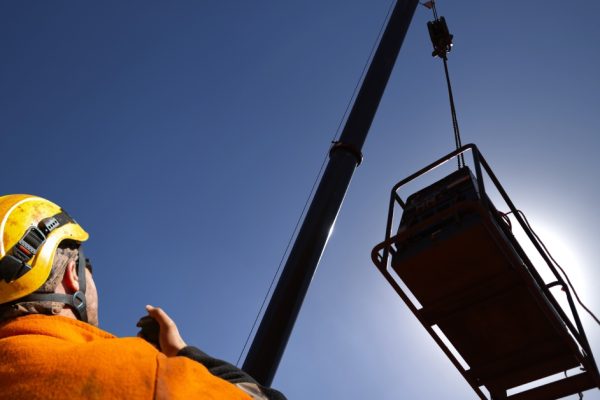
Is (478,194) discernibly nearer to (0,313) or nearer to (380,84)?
(380,84)

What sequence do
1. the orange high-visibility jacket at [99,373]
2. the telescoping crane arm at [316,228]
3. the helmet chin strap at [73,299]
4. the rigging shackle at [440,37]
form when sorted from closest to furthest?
the orange high-visibility jacket at [99,373], the helmet chin strap at [73,299], the telescoping crane arm at [316,228], the rigging shackle at [440,37]

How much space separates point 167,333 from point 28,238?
0.89 metres

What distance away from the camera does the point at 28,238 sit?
272 centimetres

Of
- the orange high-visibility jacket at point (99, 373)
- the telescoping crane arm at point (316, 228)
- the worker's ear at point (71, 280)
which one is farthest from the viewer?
the telescoping crane arm at point (316, 228)

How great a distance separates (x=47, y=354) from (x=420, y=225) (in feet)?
14.8

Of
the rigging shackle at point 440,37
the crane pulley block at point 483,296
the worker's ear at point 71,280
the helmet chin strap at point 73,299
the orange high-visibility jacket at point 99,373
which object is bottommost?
the orange high-visibility jacket at point 99,373

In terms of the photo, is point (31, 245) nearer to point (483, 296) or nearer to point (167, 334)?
point (167, 334)

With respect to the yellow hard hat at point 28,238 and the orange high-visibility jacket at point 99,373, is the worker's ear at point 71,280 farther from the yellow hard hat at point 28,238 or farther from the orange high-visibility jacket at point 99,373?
the orange high-visibility jacket at point 99,373

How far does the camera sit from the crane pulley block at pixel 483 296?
5.59 meters

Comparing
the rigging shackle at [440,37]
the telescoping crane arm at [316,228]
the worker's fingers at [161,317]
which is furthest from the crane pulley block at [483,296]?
the rigging shackle at [440,37]

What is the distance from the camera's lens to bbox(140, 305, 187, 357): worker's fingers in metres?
2.46

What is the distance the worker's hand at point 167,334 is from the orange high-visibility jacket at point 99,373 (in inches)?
25.3

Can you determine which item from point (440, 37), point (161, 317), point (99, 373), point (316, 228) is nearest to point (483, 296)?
point (316, 228)

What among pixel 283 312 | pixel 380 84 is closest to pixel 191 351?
pixel 283 312
